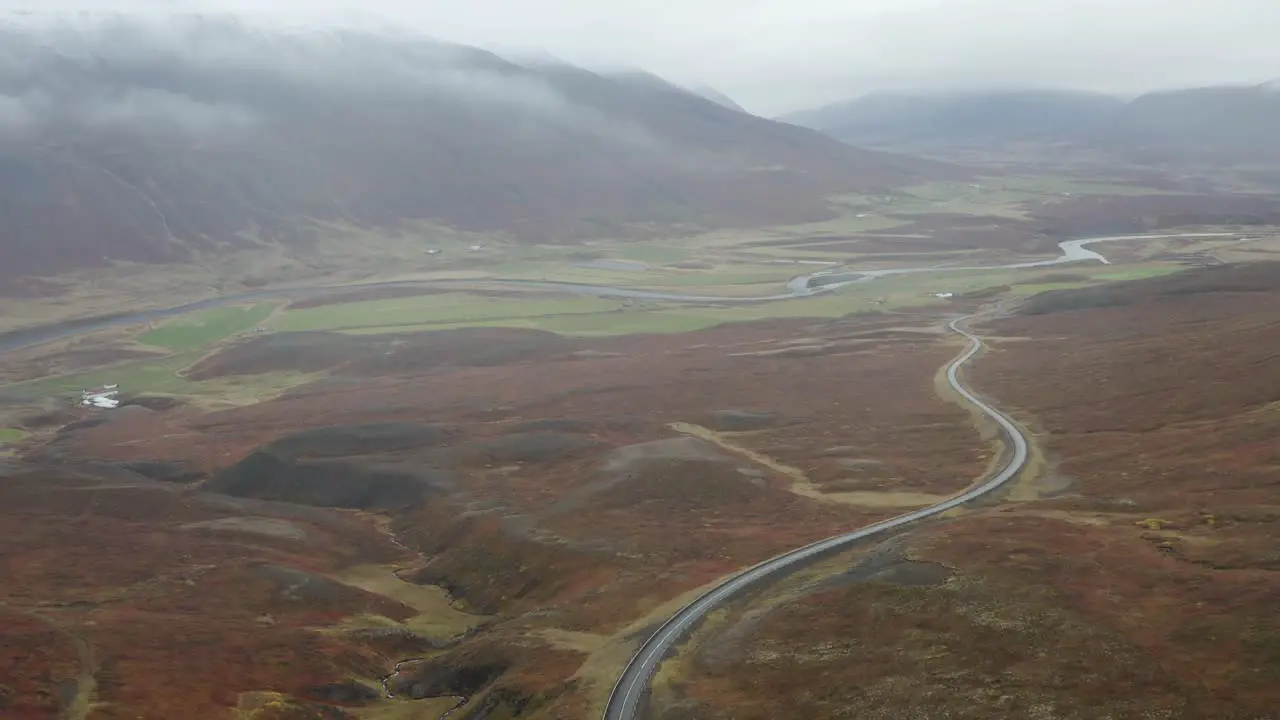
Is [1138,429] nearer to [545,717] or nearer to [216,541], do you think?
[545,717]

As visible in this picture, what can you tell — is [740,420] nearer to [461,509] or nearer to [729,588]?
[461,509]

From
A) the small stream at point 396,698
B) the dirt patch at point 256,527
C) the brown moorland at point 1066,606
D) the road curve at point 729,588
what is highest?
the brown moorland at point 1066,606

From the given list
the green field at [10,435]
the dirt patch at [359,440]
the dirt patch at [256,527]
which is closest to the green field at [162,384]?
the green field at [10,435]

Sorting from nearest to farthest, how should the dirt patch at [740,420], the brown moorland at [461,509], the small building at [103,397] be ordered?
the brown moorland at [461,509] → the dirt patch at [740,420] → the small building at [103,397]

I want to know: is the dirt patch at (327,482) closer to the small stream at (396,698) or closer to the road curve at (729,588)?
the small stream at (396,698)

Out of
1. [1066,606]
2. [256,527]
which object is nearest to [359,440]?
[256,527]
